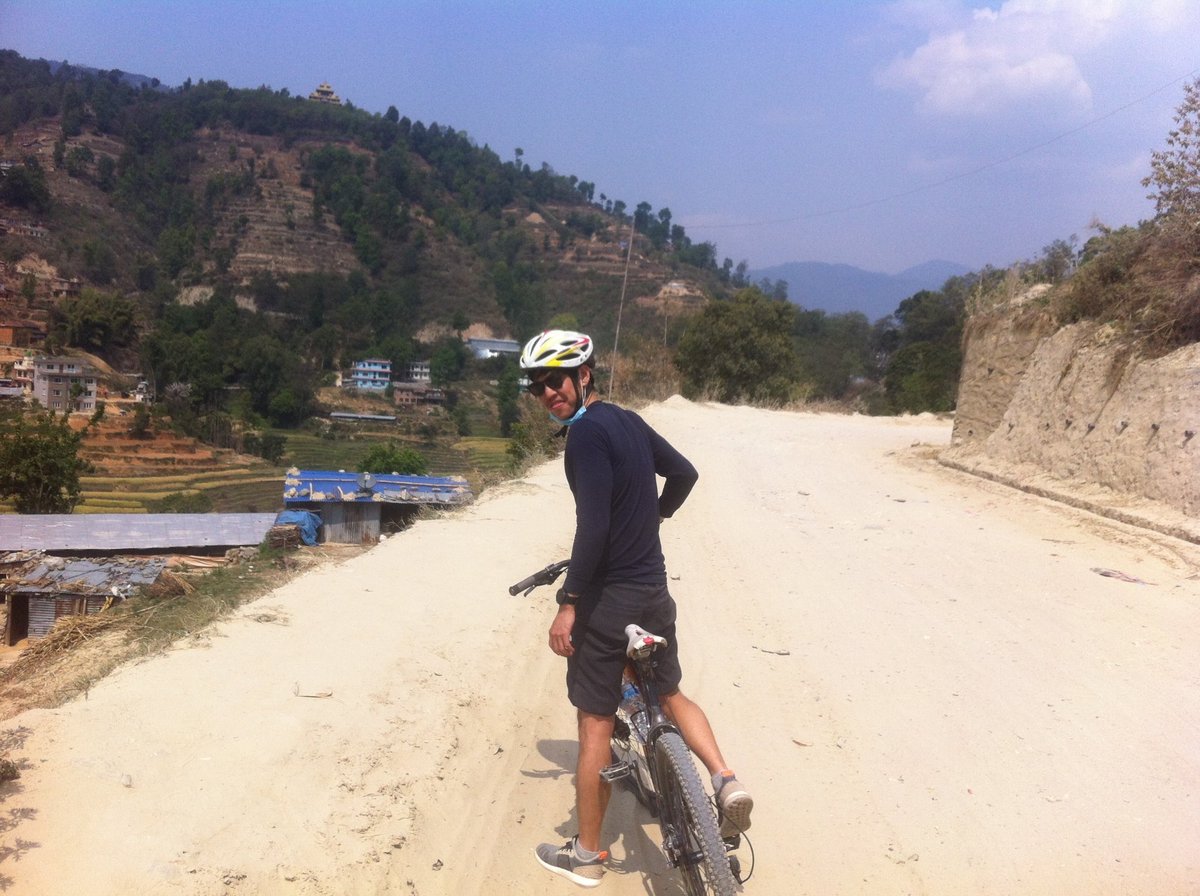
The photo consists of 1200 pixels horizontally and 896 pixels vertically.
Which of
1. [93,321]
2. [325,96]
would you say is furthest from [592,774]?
[325,96]

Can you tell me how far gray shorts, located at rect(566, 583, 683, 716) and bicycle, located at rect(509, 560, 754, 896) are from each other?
5 cm

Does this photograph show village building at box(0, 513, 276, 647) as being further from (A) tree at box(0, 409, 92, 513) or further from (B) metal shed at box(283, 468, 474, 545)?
(A) tree at box(0, 409, 92, 513)

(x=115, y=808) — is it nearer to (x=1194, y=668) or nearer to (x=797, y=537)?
(x=1194, y=668)

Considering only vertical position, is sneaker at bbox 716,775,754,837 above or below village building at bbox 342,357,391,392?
above

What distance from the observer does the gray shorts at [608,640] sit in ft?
10.4

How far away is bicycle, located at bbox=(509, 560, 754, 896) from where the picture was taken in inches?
110

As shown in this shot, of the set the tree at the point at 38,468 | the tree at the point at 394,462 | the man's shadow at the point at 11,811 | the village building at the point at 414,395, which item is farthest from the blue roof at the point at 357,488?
the village building at the point at 414,395

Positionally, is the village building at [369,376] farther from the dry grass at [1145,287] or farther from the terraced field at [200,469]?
the dry grass at [1145,287]

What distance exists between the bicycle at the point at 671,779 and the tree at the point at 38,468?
97.0ft

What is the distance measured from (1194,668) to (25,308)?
5099 cm

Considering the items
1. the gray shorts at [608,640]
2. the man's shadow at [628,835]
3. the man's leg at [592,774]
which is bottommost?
the man's shadow at [628,835]

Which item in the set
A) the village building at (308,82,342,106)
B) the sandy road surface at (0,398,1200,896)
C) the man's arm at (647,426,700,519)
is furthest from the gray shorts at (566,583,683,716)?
the village building at (308,82,342,106)

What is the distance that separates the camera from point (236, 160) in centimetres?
13200

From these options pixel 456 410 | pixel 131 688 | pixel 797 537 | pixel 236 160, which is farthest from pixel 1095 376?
pixel 236 160
